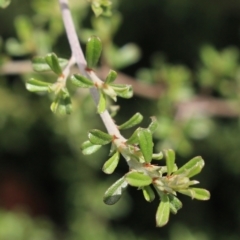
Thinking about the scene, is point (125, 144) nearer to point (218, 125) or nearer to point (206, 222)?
point (218, 125)

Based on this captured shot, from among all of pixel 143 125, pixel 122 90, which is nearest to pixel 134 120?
pixel 122 90

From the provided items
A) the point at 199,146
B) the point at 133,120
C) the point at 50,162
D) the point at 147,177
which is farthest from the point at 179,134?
the point at 50,162

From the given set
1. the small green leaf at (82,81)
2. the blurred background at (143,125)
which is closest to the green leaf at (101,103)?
the small green leaf at (82,81)

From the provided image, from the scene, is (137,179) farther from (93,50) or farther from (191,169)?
(93,50)

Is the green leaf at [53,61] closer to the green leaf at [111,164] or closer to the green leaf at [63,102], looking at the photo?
the green leaf at [63,102]

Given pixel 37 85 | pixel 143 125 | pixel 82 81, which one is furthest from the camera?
pixel 143 125
